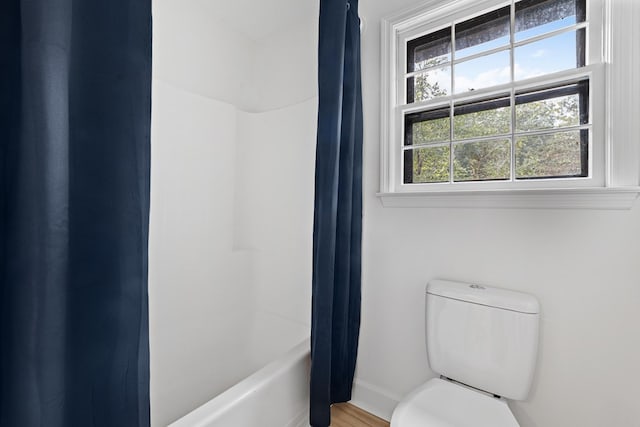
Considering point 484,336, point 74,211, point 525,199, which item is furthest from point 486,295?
point 74,211

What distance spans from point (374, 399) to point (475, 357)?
658 mm

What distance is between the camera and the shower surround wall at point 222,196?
1581 mm

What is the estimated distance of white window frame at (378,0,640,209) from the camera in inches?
39.5

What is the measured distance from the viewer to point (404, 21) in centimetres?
147

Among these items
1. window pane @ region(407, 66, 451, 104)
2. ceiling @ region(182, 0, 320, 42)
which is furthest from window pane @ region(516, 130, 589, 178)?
ceiling @ region(182, 0, 320, 42)

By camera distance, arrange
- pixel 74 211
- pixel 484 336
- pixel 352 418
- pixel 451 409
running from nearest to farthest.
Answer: pixel 74 211
pixel 451 409
pixel 484 336
pixel 352 418

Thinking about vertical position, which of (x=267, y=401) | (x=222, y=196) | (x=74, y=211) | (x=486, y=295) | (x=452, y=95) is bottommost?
(x=267, y=401)

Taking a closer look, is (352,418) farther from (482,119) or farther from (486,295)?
(482,119)

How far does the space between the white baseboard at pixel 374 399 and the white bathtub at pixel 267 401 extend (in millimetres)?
357

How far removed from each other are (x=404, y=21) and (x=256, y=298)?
1.92 meters

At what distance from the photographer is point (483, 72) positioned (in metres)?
1.35

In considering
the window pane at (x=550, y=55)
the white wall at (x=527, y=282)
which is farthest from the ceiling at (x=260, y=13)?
the window pane at (x=550, y=55)

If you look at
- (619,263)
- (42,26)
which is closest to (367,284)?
(619,263)

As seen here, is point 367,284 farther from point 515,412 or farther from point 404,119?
point 404,119
